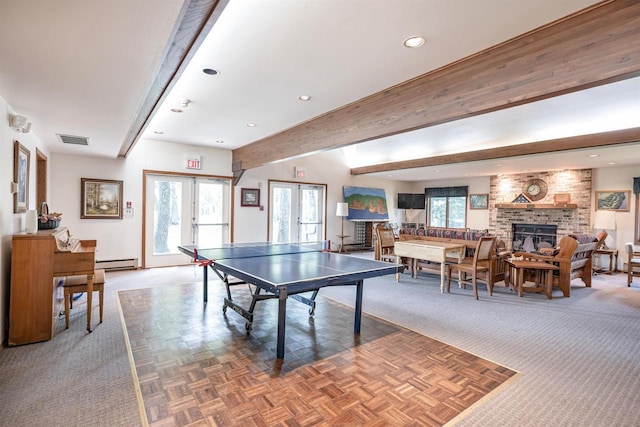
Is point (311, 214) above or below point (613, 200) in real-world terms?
below

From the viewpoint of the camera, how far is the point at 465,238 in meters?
5.69

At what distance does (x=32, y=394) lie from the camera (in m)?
2.14

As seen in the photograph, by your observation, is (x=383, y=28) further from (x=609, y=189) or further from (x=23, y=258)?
(x=609, y=189)

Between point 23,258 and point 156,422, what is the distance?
2.27 metres

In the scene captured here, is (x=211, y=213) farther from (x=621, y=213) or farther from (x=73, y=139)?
(x=621, y=213)

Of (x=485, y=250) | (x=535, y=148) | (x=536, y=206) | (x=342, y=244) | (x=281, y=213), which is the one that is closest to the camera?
(x=485, y=250)

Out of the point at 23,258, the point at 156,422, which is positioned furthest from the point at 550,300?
the point at 23,258

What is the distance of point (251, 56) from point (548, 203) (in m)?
8.76

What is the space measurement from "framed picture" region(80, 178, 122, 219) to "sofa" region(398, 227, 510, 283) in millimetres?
5660

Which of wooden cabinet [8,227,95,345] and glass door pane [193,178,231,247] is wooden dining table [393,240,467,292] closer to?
glass door pane [193,178,231,247]

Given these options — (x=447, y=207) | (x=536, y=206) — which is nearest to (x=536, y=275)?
(x=536, y=206)

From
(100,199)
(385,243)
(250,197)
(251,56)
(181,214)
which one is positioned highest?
(251,56)

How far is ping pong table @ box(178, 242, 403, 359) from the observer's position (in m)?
2.49

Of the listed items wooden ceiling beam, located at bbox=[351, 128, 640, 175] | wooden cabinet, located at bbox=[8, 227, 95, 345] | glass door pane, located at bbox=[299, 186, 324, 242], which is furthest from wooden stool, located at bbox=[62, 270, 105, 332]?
wooden ceiling beam, located at bbox=[351, 128, 640, 175]
